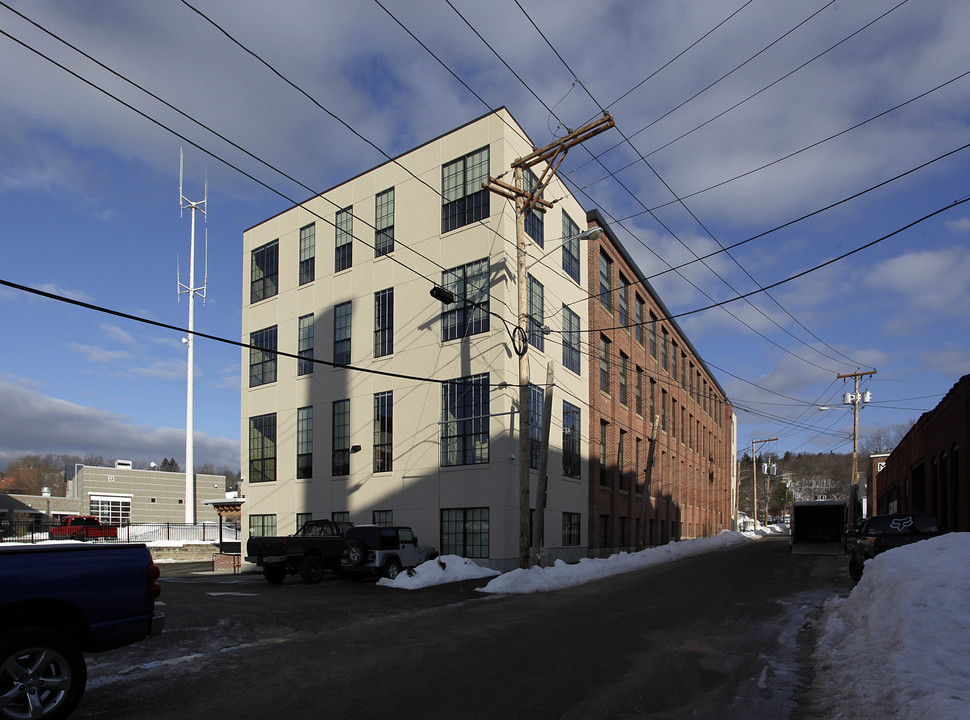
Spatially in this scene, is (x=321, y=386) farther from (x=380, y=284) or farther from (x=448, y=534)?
(x=448, y=534)

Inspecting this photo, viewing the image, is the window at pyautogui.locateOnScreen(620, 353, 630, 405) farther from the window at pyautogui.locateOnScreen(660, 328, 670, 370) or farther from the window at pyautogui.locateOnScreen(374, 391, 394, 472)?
the window at pyautogui.locateOnScreen(374, 391, 394, 472)

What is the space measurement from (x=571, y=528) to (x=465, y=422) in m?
7.84

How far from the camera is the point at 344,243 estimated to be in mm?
33594

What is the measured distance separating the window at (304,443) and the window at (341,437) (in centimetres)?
181

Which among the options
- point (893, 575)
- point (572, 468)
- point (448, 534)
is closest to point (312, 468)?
point (448, 534)

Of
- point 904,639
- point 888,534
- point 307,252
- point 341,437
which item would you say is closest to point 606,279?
point 307,252

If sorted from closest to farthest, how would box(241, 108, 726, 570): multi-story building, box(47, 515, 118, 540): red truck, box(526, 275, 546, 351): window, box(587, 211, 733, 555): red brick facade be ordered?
box(241, 108, 726, 570): multi-story building < box(526, 275, 546, 351): window < box(587, 211, 733, 555): red brick facade < box(47, 515, 118, 540): red truck

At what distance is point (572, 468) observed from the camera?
3169 centimetres

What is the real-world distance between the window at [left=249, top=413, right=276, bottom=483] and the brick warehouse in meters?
29.0

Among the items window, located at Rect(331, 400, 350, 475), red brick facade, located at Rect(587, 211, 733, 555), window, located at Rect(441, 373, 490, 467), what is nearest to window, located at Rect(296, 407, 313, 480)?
window, located at Rect(331, 400, 350, 475)

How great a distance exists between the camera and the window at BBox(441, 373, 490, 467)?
87.2ft

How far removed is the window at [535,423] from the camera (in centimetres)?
2769

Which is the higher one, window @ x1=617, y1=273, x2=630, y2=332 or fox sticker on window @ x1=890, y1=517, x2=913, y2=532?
window @ x1=617, y1=273, x2=630, y2=332

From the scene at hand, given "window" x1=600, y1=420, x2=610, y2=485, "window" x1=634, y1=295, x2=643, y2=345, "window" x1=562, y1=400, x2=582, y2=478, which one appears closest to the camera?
"window" x1=562, y1=400, x2=582, y2=478
